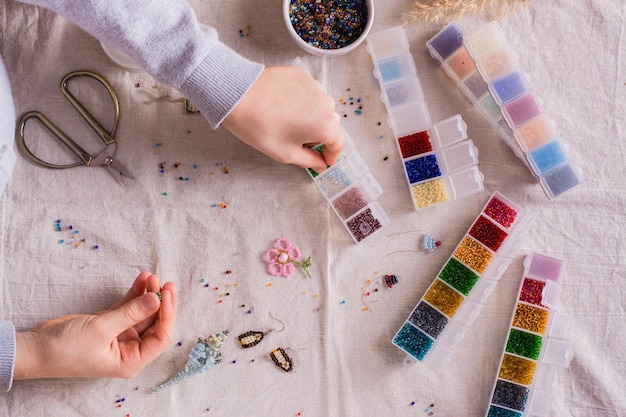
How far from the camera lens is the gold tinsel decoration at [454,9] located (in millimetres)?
1118

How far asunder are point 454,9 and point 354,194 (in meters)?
0.43

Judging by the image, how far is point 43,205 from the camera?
1.14m

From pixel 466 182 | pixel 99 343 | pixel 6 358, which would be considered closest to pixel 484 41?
pixel 466 182

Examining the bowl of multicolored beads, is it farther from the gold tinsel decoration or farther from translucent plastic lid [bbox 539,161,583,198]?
translucent plastic lid [bbox 539,161,583,198]

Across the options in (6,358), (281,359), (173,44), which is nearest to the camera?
(173,44)

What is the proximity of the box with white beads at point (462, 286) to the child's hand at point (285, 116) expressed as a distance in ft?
1.12

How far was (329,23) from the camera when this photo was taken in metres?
1.11

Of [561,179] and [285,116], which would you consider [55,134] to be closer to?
[285,116]

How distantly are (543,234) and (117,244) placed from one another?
2.86ft

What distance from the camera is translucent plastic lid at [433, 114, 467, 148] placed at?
113 centimetres

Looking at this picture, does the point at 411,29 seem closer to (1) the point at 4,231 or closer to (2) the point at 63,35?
(2) the point at 63,35

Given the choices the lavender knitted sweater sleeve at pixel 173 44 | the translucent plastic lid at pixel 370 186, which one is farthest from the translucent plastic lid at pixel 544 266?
the lavender knitted sweater sleeve at pixel 173 44

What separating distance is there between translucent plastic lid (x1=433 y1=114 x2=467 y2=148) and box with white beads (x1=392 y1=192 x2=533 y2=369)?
0.14 meters

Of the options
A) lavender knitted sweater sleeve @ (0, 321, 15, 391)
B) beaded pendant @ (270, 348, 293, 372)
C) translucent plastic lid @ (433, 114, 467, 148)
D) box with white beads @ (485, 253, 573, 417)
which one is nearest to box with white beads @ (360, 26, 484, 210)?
translucent plastic lid @ (433, 114, 467, 148)
